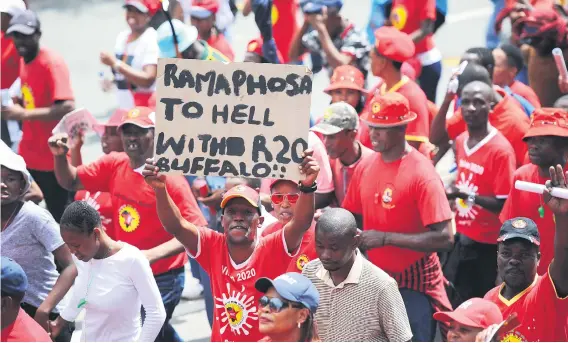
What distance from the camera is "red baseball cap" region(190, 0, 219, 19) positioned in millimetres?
12547

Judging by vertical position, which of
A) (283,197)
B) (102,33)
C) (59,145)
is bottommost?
(102,33)

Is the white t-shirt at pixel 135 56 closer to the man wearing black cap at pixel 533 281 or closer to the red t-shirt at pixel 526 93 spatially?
the red t-shirt at pixel 526 93

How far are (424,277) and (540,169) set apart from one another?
1.05 metres

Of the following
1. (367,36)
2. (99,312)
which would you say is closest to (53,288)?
(99,312)

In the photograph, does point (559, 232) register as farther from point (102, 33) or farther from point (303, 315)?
point (102, 33)

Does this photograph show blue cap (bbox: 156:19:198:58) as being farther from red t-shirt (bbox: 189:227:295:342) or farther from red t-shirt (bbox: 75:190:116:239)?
red t-shirt (bbox: 189:227:295:342)

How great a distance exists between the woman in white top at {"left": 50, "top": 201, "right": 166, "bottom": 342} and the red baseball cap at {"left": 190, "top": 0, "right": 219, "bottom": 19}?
5.42 m

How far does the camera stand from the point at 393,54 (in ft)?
33.6

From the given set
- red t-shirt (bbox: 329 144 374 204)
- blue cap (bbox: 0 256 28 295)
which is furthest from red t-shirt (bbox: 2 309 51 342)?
red t-shirt (bbox: 329 144 374 204)

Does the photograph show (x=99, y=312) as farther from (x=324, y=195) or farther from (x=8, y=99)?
(x=8, y=99)

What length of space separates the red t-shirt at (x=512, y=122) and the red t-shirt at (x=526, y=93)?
576 mm

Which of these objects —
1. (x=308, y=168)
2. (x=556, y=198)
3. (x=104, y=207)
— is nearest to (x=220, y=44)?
(x=104, y=207)

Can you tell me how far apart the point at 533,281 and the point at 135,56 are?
5.33 m

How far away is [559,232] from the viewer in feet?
21.7
